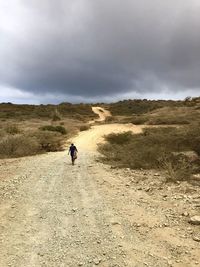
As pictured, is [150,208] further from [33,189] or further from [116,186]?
[33,189]

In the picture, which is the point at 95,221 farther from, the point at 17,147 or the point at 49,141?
the point at 49,141

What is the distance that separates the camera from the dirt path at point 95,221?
7.68 metres

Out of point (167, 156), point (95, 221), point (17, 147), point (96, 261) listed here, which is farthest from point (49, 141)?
point (96, 261)

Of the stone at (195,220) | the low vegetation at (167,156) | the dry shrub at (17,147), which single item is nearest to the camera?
the stone at (195,220)

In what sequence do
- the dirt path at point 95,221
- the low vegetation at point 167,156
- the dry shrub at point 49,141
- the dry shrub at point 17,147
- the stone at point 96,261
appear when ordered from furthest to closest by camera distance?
the dry shrub at point 49,141, the dry shrub at point 17,147, the low vegetation at point 167,156, the dirt path at point 95,221, the stone at point 96,261

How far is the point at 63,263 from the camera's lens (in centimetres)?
738

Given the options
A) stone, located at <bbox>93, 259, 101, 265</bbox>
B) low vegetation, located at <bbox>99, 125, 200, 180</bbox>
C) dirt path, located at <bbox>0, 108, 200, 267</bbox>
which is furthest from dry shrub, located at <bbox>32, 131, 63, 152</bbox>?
stone, located at <bbox>93, 259, 101, 265</bbox>

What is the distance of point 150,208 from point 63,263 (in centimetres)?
419

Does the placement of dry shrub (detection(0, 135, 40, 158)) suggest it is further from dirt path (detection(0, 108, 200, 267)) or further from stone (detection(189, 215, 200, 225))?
stone (detection(189, 215, 200, 225))

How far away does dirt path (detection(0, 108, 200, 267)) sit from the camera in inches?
302

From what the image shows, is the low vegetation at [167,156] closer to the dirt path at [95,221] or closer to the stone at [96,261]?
the dirt path at [95,221]

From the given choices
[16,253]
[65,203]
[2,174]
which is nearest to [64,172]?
[2,174]

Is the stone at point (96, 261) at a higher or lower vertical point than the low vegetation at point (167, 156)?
lower

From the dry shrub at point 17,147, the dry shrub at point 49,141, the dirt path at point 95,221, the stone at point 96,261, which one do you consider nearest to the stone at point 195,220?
the dirt path at point 95,221
